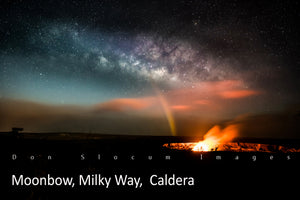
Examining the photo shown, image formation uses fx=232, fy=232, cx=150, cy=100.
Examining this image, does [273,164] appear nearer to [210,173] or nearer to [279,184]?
[279,184]

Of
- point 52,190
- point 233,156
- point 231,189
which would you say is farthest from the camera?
point 233,156

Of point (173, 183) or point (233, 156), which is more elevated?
point (233, 156)

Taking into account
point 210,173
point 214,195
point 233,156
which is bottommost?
point 214,195

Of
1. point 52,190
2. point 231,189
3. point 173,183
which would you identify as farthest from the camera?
point 231,189

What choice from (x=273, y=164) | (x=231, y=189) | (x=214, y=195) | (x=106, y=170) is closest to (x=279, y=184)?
(x=273, y=164)

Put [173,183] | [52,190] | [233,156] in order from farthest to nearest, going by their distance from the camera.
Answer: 1. [233,156]
2. [173,183]
3. [52,190]

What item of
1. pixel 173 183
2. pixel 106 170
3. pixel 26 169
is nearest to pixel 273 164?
pixel 173 183

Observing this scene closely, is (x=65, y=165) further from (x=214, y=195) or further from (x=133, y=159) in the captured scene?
(x=214, y=195)

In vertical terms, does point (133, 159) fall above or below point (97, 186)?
above

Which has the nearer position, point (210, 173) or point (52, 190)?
point (52, 190)
